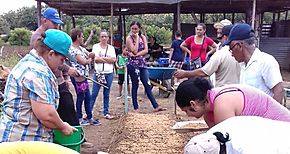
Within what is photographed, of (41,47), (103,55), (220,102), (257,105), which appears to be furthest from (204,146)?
(103,55)

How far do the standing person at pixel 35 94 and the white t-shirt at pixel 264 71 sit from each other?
4.80ft

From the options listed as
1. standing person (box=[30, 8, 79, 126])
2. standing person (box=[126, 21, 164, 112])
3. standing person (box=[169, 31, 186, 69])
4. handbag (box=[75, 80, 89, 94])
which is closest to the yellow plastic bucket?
standing person (box=[30, 8, 79, 126])

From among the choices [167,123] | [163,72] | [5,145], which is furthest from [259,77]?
[163,72]

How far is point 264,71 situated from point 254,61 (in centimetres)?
11

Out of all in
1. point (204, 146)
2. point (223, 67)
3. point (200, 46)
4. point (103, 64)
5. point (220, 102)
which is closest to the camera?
point (204, 146)

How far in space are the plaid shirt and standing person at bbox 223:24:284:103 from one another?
4.57 feet

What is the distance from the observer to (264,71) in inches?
129

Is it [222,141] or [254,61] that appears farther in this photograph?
[254,61]

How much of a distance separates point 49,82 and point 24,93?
0.55ft

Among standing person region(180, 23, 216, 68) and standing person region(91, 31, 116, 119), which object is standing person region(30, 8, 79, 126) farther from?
standing person region(180, 23, 216, 68)

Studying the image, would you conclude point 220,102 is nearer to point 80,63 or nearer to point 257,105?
point 257,105

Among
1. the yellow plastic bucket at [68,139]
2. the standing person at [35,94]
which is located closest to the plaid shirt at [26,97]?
the standing person at [35,94]

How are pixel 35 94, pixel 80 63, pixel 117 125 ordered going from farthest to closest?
pixel 117 125 → pixel 80 63 → pixel 35 94

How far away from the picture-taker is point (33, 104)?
2598 millimetres
